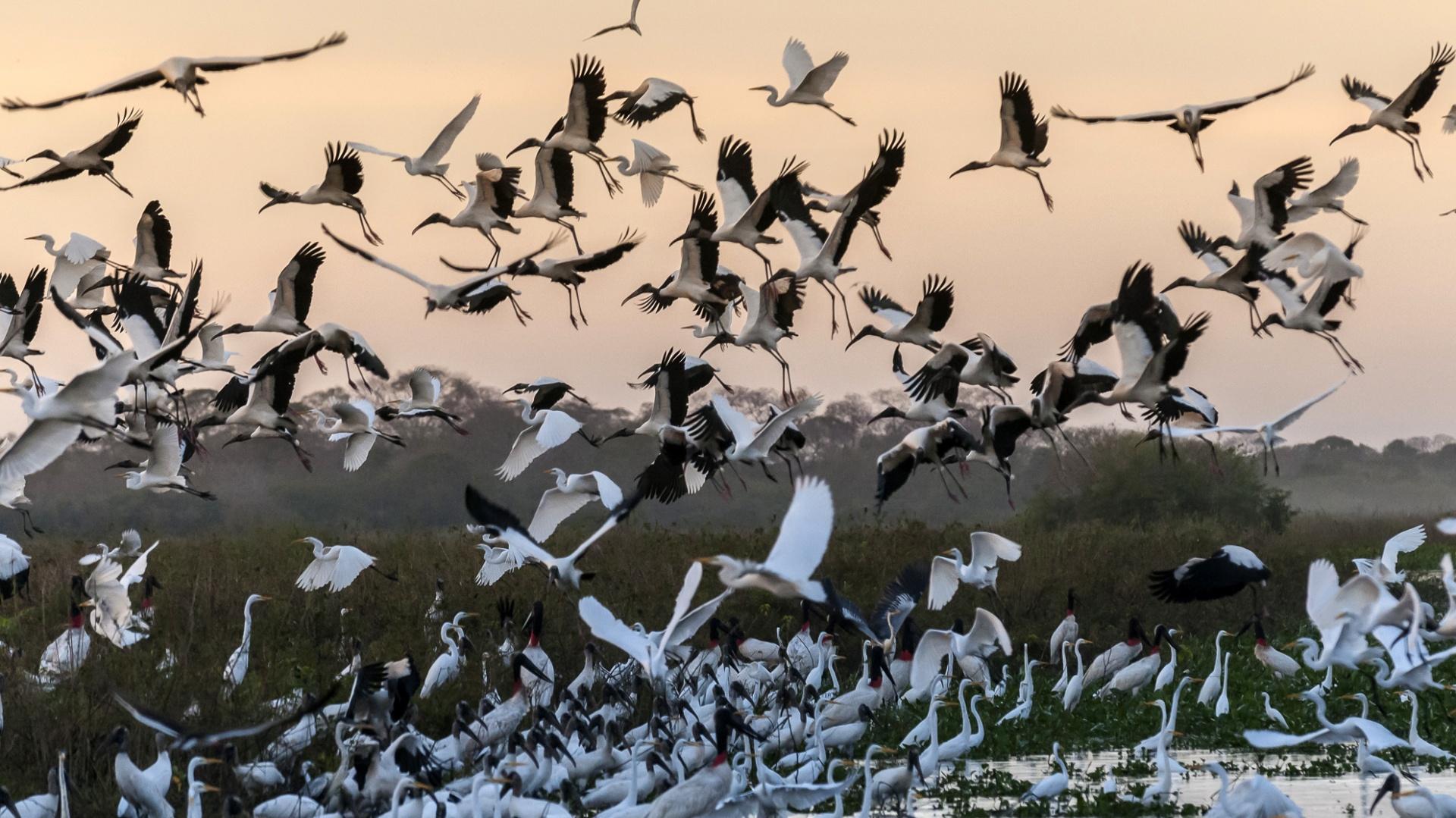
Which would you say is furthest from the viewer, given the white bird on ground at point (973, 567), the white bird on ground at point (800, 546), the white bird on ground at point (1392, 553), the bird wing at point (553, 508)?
the white bird on ground at point (973, 567)

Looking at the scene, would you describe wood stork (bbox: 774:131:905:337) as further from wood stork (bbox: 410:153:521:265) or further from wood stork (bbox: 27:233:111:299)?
wood stork (bbox: 27:233:111:299)

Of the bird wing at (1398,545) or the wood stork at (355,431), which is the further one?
the wood stork at (355,431)

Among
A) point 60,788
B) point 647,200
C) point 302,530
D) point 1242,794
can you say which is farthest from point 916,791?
point 302,530

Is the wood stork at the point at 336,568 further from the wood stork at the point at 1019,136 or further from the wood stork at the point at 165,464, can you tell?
the wood stork at the point at 1019,136

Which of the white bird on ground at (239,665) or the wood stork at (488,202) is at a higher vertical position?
the wood stork at (488,202)

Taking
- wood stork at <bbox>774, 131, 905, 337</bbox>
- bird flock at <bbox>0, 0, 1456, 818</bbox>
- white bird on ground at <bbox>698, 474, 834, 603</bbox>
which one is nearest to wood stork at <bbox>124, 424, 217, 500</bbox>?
bird flock at <bbox>0, 0, 1456, 818</bbox>

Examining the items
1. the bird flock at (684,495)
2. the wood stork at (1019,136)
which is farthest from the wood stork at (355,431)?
the wood stork at (1019,136)

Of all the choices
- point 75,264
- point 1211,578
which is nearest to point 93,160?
point 75,264

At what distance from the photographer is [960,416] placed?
13992mm

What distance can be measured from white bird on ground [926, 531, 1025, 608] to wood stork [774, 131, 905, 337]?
2055 mm

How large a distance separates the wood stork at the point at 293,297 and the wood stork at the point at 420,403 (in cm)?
150

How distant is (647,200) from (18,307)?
18.7 feet

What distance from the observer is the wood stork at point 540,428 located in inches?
545

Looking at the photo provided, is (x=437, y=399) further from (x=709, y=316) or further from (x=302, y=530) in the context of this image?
(x=302, y=530)
